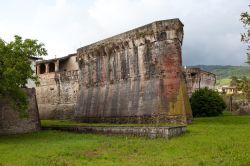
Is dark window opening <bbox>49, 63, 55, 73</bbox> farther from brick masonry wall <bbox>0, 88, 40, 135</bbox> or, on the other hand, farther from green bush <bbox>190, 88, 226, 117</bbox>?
green bush <bbox>190, 88, 226, 117</bbox>

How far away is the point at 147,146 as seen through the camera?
1819cm

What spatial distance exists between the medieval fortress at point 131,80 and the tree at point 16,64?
5794 millimetres

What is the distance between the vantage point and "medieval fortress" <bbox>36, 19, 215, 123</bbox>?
1138 inches

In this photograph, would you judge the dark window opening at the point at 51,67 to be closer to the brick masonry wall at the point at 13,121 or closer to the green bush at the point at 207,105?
the brick masonry wall at the point at 13,121

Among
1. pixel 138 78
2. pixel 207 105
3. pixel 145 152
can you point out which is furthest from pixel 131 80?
pixel 145 152

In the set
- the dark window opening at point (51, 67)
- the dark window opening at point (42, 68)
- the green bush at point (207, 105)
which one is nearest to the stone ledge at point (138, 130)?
the green bush at point (207, 105)

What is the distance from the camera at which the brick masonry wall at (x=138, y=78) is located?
28.8 metres

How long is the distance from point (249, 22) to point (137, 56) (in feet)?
68.4

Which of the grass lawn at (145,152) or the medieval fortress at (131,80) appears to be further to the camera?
the medieval fortress at (131,80)

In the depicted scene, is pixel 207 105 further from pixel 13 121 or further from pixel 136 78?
pixel 13 121

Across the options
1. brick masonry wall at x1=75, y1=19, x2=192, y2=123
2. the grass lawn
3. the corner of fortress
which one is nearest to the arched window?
the corner of fortress

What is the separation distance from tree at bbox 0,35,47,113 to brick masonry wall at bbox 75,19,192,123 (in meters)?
10.0

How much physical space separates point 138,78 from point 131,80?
1015mm

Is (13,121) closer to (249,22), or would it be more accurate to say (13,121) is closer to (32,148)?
(32,148)
